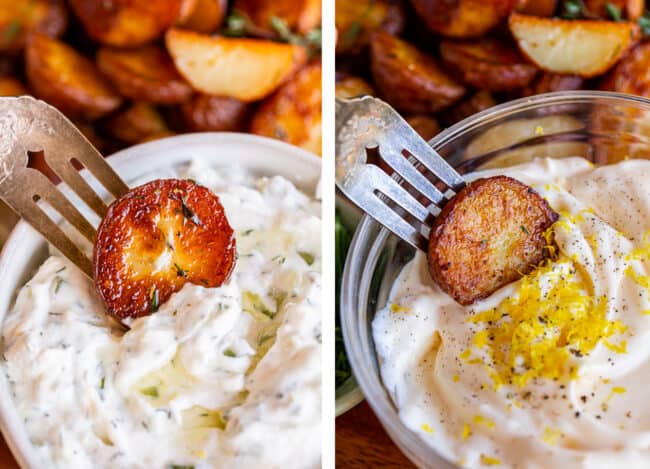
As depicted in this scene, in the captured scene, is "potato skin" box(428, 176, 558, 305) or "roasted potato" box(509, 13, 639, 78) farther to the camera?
"roasted potato" box(509, 13, 639, 78)

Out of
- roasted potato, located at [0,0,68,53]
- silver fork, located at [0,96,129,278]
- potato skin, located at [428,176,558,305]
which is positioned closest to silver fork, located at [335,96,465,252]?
potato skin, located at [428,176,558,305]

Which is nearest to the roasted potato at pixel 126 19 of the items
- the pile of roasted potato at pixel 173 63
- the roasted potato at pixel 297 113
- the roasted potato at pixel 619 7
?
the pile of roasted potato at pixel 173 63

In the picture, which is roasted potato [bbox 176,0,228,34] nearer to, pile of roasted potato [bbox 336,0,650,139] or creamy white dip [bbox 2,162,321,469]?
pile of roasted potato [bbox 336,0,650,139]

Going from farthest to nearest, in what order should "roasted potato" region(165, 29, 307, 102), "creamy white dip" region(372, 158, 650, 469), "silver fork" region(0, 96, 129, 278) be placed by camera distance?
"roasted potato" region(165, 29, 307, 102)
"silver fork" region(0, 96, 129, 278)
"creamy white dip" region(372, 158, 650, 469)

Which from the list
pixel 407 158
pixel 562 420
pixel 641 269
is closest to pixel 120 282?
pixel 407 158

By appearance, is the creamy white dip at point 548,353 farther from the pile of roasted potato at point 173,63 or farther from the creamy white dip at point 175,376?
the pile of roasted potato at point 173,63

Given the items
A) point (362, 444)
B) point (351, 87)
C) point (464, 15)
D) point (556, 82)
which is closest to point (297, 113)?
point (351, 87)

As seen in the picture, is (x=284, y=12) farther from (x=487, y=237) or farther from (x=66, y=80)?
(x=487, y=237)
